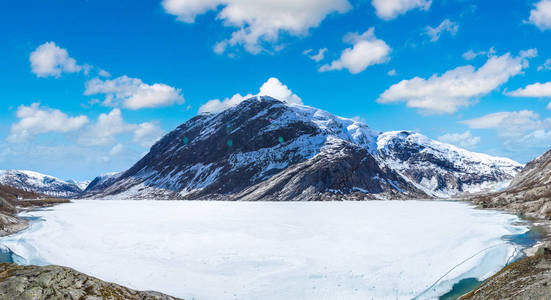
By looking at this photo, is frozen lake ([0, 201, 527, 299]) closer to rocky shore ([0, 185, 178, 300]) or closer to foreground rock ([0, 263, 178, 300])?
rocky shore ([0, 185, 178, 300])

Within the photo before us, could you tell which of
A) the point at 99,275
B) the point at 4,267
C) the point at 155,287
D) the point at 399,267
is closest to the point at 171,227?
the point at 99,275

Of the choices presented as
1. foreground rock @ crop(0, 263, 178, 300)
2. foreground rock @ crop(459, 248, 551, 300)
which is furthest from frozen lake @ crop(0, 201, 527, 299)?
foreground rock @ crop(0, 263, 178, 300)

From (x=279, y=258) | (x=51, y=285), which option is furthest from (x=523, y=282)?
(x=279, y=258)

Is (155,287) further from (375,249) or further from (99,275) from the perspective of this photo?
(375,249)

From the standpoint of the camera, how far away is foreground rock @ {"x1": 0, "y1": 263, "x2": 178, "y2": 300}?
11531 millimetres

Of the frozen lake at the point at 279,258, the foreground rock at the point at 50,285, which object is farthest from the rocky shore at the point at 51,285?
the frozen lake at the point at 279,258

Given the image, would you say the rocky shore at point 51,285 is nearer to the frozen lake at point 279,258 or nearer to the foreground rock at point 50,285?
the foreground rock at point 50,285

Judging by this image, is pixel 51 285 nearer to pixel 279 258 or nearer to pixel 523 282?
pixel 523 282

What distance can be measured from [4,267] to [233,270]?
1685cm

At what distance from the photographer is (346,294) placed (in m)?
23.2

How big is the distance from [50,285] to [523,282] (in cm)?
1958

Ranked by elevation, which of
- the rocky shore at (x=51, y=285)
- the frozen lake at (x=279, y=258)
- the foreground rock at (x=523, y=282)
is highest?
the rocky shore at (x=51, y=285)

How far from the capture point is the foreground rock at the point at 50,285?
454 inches

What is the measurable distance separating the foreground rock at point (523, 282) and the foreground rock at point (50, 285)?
1676 centimetres
